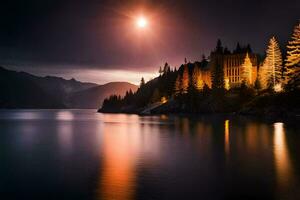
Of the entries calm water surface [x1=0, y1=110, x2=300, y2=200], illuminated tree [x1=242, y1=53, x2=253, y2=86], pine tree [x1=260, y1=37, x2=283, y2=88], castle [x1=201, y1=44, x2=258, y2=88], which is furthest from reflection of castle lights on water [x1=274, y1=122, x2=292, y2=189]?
castle [x1=201, y1=44, x2=258, y2=88]

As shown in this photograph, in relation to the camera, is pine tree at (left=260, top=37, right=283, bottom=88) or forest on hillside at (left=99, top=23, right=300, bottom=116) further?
pine tree at (left=260, top=37, right=283, bottom=88)

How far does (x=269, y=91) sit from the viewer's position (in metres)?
116

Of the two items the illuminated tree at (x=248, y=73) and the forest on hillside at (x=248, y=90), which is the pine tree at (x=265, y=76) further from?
the illuminated tree at (x=248, y=73)

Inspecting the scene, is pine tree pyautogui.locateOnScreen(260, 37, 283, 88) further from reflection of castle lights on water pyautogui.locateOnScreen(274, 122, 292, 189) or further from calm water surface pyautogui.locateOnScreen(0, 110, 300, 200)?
calm water surface pyautogui.locateOnScreen(0, 110, 300, 200)

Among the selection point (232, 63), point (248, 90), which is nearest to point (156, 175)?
point (248, 90)

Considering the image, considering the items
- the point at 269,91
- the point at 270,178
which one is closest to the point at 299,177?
the point at 270,178

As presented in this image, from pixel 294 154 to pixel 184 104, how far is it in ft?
462

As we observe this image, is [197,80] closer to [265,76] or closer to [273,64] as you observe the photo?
[265,76]

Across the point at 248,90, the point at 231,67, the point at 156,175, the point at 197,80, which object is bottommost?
the point at 156,175

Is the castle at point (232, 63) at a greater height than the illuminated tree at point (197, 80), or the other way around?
the castle at point (232, 63)

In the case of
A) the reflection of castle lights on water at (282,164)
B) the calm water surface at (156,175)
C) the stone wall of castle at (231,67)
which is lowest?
the calm water surface at (156,175)

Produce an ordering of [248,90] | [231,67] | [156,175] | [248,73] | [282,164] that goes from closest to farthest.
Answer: [156,175] → [282,164] → [248,90] → [248,73] → [231,67]

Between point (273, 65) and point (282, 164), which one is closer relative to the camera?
point (282, 164)

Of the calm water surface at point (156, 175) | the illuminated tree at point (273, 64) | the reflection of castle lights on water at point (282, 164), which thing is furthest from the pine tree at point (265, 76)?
the calm water surface at point (156, 175)
